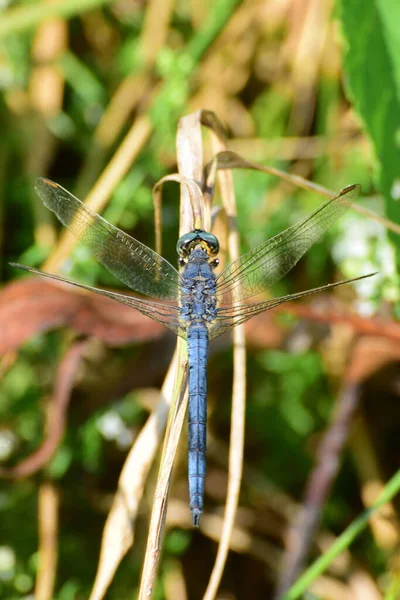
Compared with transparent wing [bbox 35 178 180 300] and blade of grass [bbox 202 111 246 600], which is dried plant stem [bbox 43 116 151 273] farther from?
blade of grass [bbox 202 111 246 600]

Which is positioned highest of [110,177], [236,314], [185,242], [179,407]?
[110,177]

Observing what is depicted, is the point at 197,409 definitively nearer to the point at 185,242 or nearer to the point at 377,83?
the point at 185,242

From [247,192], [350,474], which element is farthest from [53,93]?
[350,474]

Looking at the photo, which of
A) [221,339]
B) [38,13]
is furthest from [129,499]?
[38,13]

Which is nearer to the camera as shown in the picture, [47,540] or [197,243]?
[197,243]

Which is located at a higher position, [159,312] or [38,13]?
[38,13]

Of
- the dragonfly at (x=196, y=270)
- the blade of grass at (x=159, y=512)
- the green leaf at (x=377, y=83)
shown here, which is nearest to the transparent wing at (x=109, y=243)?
the dragonfly at (x=196, y=270)

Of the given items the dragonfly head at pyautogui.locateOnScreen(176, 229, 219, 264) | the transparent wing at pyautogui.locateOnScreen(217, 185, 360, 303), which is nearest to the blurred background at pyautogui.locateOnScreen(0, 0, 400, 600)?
the transparent wing at pyautogui.locateOnScreen(217, 185, 360, 303)
